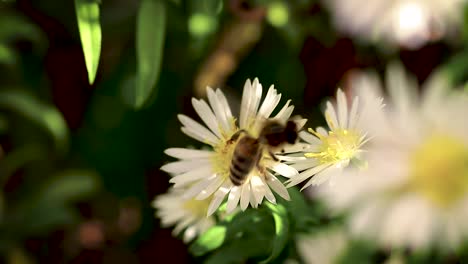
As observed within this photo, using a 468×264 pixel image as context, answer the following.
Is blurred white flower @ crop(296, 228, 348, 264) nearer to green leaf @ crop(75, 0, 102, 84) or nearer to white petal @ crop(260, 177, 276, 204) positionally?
white petal @ crop(260, 177, 276, 204)

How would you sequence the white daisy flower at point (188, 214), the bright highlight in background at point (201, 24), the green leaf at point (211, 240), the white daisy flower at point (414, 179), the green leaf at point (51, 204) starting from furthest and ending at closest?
the green leaf at point (51, 204), the bright highlight in background at point (201, 24), the white daisy flower at point (188, 214), the green leaf at point (211, 240), the white daisy flower at point (414, 179)

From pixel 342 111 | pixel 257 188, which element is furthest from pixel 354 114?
pixel 257 188

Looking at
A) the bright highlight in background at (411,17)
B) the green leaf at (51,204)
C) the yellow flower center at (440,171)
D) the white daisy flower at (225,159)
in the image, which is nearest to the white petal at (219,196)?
the white daisy flower at (225,159)

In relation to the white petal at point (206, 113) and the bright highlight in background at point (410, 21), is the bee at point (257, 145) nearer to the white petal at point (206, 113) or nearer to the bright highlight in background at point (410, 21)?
the white petal at point (206, 113)

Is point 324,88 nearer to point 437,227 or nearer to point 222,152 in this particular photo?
point 222,152

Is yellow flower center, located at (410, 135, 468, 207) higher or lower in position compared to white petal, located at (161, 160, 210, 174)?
higher

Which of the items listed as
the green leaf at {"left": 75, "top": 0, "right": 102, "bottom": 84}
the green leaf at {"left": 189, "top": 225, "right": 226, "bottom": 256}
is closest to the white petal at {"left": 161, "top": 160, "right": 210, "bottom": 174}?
the green leaf at {"left": 189, "top": 225, "right": 226, "bottom": 256}

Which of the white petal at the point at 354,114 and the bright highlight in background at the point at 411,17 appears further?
the bright highlight in background at the point at 411,17
